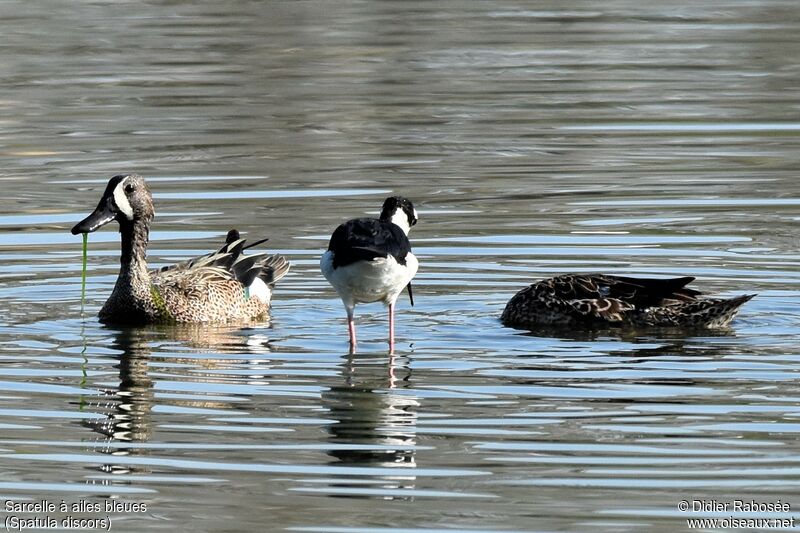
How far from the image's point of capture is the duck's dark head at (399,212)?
12.9 m

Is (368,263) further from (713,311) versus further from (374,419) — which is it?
(713,311)

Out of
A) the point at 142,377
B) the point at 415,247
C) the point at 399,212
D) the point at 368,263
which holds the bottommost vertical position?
the point at 142,377

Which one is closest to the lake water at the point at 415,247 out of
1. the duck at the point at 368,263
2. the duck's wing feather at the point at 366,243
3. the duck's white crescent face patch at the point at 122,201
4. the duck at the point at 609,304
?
the duck at the point at 609,304

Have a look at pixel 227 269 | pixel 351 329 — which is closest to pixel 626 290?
pixel 351 329

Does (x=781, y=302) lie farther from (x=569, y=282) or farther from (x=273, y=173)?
(x=273, y=173)

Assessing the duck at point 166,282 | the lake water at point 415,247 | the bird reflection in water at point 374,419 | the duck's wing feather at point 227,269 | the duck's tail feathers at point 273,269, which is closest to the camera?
the lake water at point 415,247

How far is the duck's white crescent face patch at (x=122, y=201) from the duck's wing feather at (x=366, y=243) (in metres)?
2.45

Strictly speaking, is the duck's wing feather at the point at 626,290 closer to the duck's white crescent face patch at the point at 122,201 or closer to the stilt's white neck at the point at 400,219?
the stilt's white neck at the point at 400,219

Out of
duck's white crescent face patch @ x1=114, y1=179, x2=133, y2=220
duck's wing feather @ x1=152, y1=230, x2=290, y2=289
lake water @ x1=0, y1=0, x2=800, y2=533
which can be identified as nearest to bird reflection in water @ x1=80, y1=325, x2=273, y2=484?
lake water @ x1=0, y1=0, x2=800, y2=533

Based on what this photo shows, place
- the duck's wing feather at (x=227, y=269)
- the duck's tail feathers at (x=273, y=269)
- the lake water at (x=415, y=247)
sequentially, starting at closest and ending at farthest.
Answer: the lake water at (x=415, y=247) < the duck's wing feather at (x=227, y=269) < the duck's tail feathers at (x=273, y=269)

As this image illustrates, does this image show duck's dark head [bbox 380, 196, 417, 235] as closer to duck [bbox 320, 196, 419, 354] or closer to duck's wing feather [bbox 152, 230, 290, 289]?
duck [bbox 320, 196, 419, 354]

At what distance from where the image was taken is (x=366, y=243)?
1186 cm

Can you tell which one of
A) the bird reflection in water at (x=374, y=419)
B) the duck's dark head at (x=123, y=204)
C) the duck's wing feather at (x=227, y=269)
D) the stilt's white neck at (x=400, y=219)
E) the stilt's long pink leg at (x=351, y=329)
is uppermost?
the duck's dark head at (x=123, y=204)

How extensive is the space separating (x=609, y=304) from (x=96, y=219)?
12.9 feet
